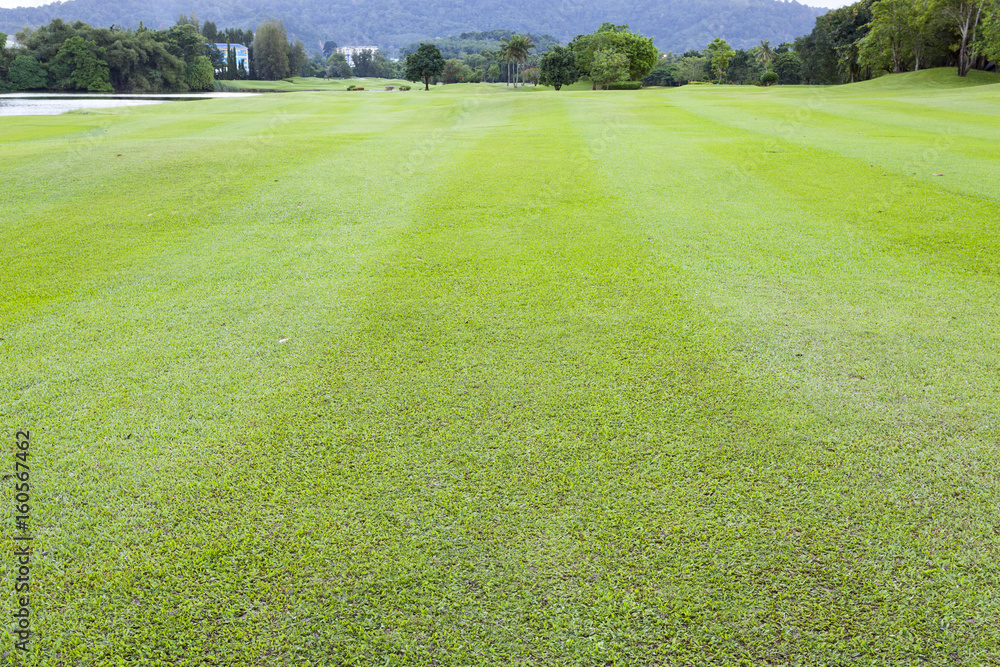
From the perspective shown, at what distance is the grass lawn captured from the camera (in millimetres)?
2035

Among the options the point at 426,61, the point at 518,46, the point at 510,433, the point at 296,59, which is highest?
the point at 296,59

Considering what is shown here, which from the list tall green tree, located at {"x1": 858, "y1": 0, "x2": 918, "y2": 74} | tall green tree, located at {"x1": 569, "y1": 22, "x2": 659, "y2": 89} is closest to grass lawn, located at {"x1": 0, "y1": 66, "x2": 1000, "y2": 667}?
tall green tree, located at {"x1": 858, "y1": 0, "x2": 918, "y2": 74}

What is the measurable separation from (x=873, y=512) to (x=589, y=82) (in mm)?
81882

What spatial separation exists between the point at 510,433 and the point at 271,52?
137m

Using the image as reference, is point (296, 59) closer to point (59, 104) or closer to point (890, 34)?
point (59, 104)

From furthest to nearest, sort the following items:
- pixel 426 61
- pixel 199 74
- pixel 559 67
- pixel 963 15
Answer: pixel 199 74 → pixel 559 67 → pixel 426 61 → pixel 963 15

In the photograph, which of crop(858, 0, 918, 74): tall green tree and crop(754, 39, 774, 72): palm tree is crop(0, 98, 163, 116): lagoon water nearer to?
crop(858, 0, 918, 74): tall green tree

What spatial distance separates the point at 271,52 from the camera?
395ft

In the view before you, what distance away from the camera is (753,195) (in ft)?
25.4

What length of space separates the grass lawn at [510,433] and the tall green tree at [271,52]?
130655 mm

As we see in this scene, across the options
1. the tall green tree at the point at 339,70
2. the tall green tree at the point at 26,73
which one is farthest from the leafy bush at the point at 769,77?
the tall green tree at the point at 339,70

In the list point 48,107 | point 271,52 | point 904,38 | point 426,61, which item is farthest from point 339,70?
point 904,38

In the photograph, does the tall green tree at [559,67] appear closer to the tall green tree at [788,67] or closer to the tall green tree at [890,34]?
the tall green tree at [788,67]

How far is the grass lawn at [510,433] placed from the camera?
2.04m
